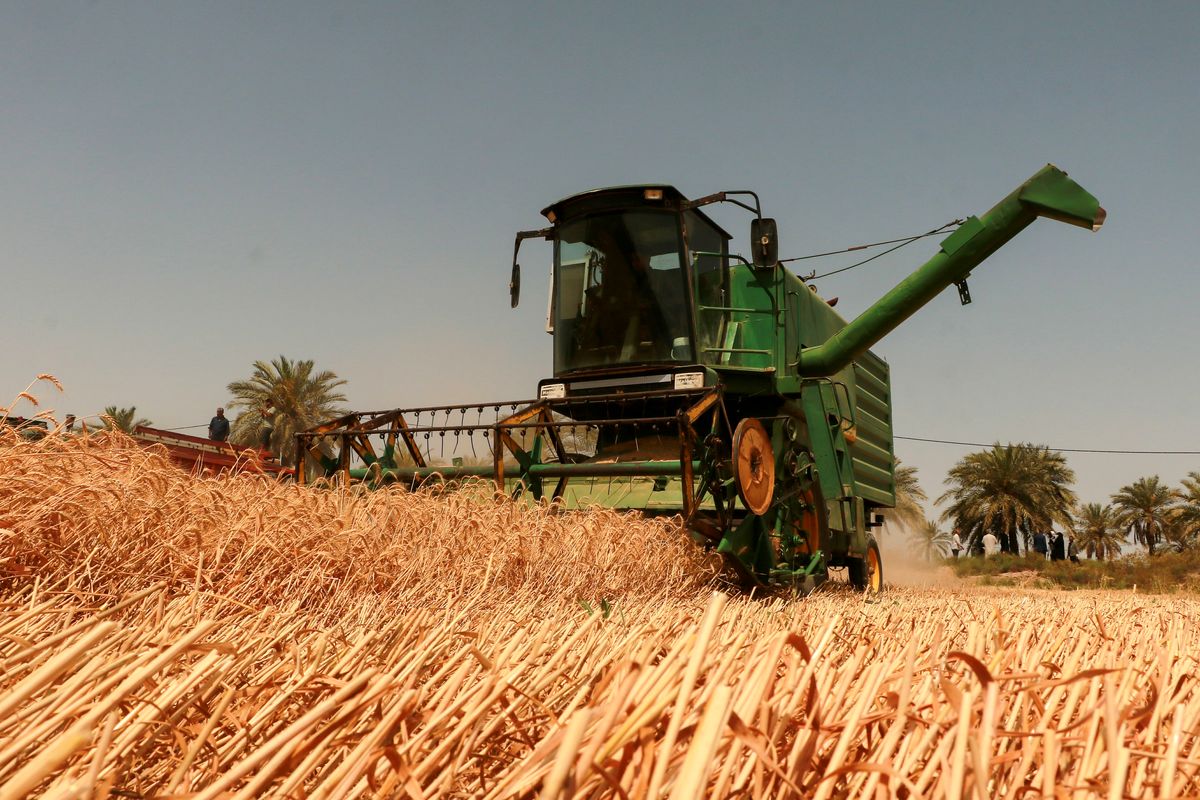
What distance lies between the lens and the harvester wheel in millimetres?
7164

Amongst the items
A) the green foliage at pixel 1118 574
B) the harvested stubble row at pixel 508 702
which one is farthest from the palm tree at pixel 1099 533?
the harvested stubble row at pixel 508 702

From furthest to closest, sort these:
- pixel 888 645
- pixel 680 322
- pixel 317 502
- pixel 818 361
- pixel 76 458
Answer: pixel 818 361 → pixel 680 322 → pixel 317 502 → pixel 76 458 → pixel 888 645

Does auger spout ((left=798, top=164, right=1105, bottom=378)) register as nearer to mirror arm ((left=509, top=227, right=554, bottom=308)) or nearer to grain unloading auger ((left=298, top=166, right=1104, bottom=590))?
grain unloading auger ((left=298, top=166, right=1104, bottom=590))

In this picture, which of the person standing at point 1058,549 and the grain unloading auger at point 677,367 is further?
the person standing at point 1058,549

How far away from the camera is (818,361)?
9289mm

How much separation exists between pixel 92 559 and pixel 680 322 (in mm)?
5471

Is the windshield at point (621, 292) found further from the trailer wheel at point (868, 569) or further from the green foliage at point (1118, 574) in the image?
the green foliage at point (1118, 574)

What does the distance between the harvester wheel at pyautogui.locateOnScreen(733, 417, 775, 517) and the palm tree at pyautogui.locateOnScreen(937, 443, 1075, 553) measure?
29701 mm

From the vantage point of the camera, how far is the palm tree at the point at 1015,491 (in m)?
35.1

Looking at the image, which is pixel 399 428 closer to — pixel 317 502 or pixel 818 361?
pixel 317 502

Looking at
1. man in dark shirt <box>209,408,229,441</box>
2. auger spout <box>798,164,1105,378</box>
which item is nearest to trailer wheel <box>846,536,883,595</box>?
auger spout <box>798,164,1105,378</box>

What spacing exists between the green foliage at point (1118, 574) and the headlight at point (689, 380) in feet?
30.3

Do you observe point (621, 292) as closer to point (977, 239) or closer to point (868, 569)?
point (977, 239)

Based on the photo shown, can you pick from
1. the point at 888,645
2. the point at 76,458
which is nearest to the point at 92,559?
the point at 76,458
